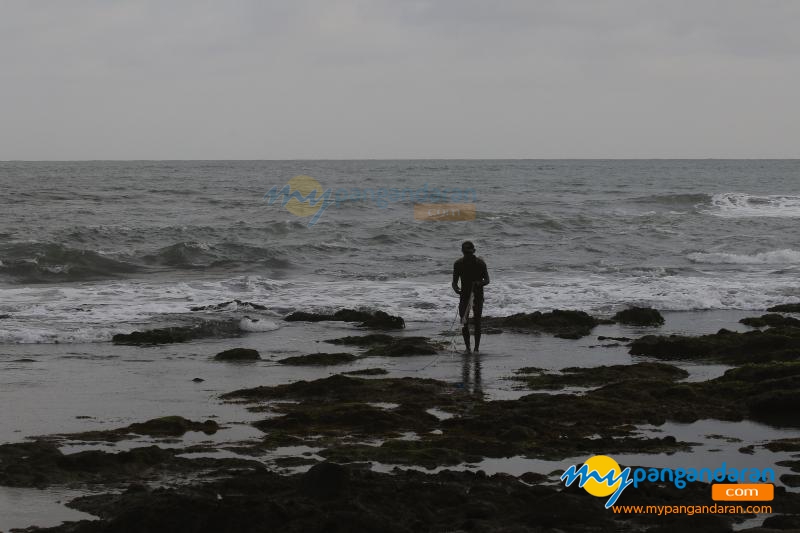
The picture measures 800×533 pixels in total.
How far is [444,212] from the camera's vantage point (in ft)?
130

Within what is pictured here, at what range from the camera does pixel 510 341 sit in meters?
13.1

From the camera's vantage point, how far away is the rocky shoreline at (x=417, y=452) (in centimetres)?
513

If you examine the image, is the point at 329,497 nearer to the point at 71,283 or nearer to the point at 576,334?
the point at 576,334

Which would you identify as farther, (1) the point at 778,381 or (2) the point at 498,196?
→ (2) the point at 498,196

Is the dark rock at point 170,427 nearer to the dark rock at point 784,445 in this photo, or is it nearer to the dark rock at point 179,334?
the dark rock at point 784,445

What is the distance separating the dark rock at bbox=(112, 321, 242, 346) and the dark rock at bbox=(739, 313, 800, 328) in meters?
8.01

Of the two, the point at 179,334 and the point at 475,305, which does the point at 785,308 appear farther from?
the point at 179,334

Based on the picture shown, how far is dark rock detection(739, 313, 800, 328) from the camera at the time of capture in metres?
14.1

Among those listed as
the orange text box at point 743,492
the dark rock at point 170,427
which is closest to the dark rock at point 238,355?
the dark rock at point 170,427

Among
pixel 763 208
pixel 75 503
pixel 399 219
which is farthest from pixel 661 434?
pixel 763 208

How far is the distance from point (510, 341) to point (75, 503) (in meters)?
8.33

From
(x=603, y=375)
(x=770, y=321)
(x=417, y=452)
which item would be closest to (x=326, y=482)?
(x=417, y=452)

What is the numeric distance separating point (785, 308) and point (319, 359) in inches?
353

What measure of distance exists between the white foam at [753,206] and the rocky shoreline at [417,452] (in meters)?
31.2
